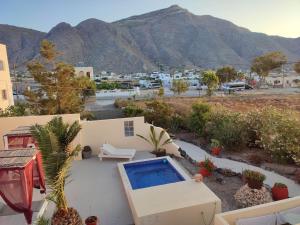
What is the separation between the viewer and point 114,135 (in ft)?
45.0

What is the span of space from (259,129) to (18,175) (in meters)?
11.7

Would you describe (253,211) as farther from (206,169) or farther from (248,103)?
(248,103)

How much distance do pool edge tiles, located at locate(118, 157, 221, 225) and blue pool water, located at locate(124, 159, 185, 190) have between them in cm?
203

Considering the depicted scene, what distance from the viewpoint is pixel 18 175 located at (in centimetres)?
615

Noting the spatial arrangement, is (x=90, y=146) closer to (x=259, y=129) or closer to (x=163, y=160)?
(x=163, y=160)

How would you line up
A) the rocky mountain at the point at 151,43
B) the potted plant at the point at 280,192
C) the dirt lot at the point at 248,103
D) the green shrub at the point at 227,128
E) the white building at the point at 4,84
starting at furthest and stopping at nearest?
the rocky mountain at the point at 151,43 → the dirt lot at the point at 248,103 → the white building at the point at 4,84 → the green shrub at the point at 227,128 → the potted plant at the point at 280,192

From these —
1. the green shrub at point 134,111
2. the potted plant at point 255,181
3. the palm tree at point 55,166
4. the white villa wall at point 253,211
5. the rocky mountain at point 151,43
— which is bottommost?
the potted plant at point 255,181

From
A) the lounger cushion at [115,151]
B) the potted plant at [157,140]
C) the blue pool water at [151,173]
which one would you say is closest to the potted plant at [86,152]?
the lounger cushion at [115,151]

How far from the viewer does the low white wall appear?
1350cm

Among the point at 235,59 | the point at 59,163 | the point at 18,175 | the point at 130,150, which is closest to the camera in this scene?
the point at 59,163

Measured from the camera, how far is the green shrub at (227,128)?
46.2 ft

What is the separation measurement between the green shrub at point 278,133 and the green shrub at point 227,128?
797 millimetres

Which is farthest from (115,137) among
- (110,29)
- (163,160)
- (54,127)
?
(110,29)

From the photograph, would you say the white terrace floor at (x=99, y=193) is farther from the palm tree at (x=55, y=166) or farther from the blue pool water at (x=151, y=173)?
the palm tree at (x=55, y=166)
